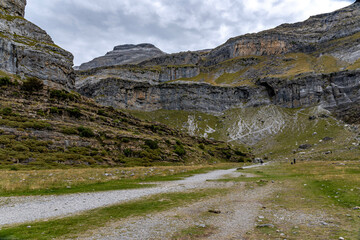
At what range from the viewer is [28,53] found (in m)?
88.2

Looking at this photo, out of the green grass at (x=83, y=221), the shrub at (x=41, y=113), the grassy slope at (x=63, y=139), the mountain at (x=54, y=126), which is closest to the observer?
the green grass at (x=83, y=221)

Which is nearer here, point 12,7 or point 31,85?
point 31,85

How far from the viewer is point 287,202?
41.3 feet

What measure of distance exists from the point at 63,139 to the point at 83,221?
4122cm

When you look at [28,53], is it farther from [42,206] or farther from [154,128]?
[42,206]

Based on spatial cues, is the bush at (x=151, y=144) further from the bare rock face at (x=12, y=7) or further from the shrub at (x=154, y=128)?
the bare rock face at (x=12, y=7)

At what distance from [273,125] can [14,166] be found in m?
135

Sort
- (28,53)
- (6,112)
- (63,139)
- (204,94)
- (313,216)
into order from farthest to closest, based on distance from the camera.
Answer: (204,94) < (28,53) < (6,112) < (63,139) < (313,216)

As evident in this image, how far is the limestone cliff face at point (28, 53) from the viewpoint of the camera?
82.2 m

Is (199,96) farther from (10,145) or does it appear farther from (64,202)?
(64,202)

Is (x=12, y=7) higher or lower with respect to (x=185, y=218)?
higher

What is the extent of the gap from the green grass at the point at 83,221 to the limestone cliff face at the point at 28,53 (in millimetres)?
96955

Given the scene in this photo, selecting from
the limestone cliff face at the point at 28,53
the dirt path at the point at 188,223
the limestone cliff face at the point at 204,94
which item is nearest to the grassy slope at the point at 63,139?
the limestone cliff face at the point at 28,53

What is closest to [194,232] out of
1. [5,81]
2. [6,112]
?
[6,112]
